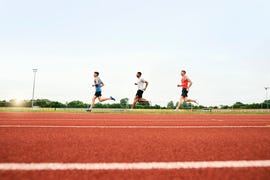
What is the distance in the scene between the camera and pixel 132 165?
1568 millimetres

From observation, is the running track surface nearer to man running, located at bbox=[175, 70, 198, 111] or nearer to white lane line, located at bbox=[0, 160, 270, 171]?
white lane line, located at bbox=[0, 160, 270, 171]

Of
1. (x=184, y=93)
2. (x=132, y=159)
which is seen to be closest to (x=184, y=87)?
(x=184, y=93)

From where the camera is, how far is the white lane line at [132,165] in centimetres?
147

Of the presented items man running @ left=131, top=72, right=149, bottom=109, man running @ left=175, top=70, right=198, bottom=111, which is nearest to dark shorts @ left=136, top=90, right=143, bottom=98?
man running @ left=131, top=72, right=149, bottom=109

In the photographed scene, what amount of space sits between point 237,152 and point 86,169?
134 cm

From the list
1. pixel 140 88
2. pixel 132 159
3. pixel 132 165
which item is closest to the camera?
pixel 132 165

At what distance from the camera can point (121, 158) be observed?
177 cm

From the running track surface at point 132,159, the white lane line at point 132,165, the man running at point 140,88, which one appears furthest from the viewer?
the man running at point 140,88

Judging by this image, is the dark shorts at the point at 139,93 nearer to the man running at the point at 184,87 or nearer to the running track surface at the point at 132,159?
the man running at the point at 184,87

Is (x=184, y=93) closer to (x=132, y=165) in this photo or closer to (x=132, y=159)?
(x=132, y=159)

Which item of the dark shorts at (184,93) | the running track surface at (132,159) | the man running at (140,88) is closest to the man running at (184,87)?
the dark shorts at (184,93)

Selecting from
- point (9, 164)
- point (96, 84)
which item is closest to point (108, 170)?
point (9, 164)

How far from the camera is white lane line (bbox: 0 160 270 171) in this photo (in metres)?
1.47

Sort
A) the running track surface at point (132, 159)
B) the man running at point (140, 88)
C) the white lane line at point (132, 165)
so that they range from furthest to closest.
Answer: the man running at point (140, 88), the white lane line at point (132, 165), the running track surface at point (132, 159)
